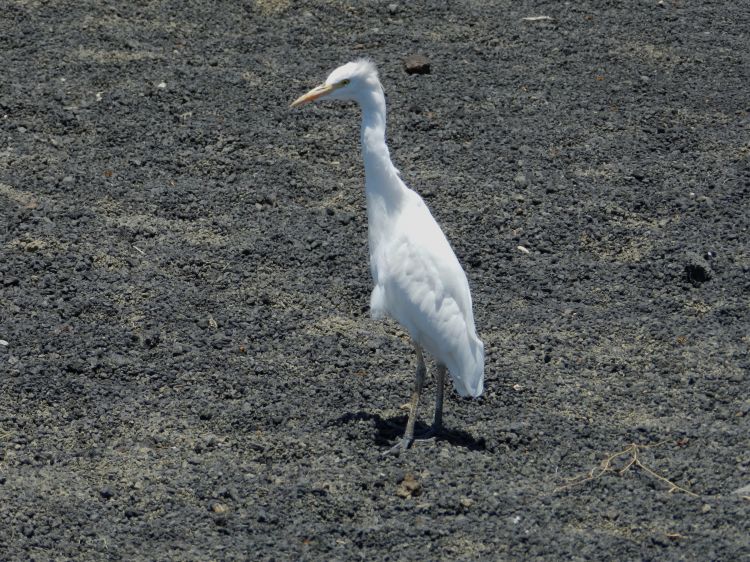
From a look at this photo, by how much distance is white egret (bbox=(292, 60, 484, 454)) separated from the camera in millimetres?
5582

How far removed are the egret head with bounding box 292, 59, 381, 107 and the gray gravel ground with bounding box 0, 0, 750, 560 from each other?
1377 mm

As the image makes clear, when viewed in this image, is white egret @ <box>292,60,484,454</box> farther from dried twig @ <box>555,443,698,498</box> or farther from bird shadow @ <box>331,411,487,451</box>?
dried twig @ <box>555,443,698,498</box>

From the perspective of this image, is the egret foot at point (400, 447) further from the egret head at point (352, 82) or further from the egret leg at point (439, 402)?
the egret head at point (352, 82)

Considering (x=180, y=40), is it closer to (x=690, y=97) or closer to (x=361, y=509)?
(x=690, y=97)

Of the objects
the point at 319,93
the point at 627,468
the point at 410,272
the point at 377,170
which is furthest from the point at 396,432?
the point at 319,93

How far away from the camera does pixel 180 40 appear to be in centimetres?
896

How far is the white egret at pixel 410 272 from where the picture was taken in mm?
5582

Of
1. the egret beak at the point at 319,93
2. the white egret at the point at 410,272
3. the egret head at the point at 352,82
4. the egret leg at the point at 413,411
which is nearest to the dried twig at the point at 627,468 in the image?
the white egret at the point at 410,272

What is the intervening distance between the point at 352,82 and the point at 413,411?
160 centimetres

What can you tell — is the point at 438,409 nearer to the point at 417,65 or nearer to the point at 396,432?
the point at 396,432

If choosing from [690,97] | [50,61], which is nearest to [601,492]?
[690,97]

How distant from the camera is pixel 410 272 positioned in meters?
5.63

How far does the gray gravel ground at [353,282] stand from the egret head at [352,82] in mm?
1377

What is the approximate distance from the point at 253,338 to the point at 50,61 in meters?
3.51
